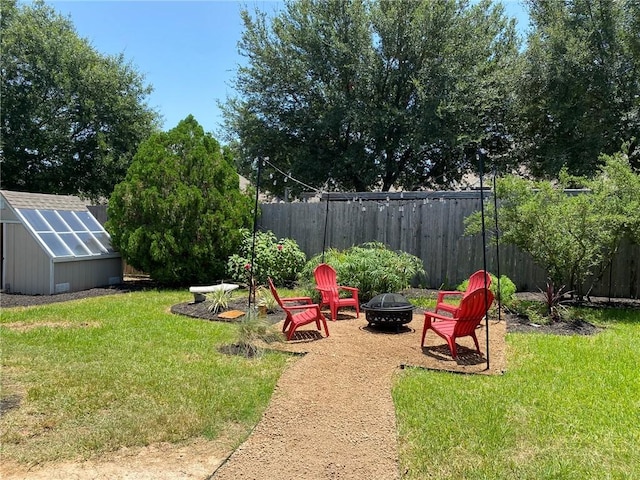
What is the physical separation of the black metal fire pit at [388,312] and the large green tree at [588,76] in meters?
9.81

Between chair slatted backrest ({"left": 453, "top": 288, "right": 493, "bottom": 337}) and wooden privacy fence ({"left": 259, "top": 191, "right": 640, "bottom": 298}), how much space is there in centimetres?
333

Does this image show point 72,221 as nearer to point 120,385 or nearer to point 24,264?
point 24,264

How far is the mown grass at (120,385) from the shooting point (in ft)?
10.6

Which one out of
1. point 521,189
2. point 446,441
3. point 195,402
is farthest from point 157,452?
point 521,189

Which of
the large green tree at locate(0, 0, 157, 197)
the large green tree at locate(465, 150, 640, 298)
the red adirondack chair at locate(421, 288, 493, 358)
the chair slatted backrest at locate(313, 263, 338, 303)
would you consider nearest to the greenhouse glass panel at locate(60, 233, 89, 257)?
the chair slatted backrest at locate(313, 263, 338, 303)

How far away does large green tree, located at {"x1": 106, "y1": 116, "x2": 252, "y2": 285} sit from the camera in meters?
9.91

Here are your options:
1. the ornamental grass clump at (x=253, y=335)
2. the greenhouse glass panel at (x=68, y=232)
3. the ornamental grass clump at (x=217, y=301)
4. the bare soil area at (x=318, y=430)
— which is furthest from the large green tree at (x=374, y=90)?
the bare soil area at (x=318, y=430)

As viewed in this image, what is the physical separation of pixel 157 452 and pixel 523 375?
340 cm

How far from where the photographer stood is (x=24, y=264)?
9250mm

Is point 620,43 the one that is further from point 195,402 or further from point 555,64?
point 195,402

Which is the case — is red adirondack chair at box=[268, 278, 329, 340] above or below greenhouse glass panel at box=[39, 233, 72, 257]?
below

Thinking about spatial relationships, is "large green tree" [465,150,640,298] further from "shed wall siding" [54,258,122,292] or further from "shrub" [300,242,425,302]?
"shed wall siding" [54,258,122,292]

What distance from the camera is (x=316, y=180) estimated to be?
16375mm

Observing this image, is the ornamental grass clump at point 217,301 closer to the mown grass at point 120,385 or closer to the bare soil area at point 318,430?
the mown grass at point 120,385
